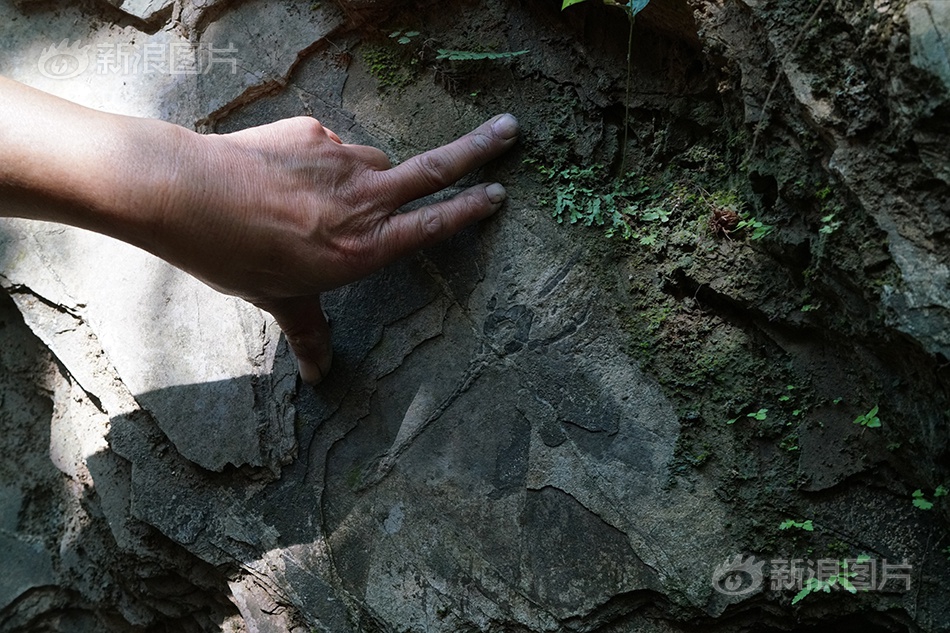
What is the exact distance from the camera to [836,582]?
1673 mm

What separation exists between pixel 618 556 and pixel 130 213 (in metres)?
1.43

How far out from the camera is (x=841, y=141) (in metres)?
1.52

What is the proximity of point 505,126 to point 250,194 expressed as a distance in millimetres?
736

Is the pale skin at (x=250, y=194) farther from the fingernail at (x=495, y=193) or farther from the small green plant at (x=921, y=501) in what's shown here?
the small green plant at (x=921, y=501)

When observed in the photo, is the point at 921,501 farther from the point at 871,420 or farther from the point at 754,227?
the point at 754,227

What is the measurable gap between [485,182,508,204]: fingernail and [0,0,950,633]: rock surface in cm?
6

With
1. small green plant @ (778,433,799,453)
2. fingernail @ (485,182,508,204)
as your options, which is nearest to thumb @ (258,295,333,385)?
fingernail @ (485,182,508,204)

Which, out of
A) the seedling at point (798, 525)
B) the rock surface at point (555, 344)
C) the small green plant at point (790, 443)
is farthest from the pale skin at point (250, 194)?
the seedling at point (798, 525)

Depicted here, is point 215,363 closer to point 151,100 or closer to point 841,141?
point 151,100

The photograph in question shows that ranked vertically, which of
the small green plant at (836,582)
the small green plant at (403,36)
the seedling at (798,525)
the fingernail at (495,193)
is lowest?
the small green plant at (836,582)

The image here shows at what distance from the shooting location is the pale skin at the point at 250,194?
1.58 meters

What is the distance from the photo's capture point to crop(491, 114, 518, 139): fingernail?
2025 millimetres

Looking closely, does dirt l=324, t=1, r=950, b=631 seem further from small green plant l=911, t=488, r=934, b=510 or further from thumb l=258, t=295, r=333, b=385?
thumb l=258, t=295, r=333, b=385

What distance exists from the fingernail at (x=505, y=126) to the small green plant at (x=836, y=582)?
137cm
